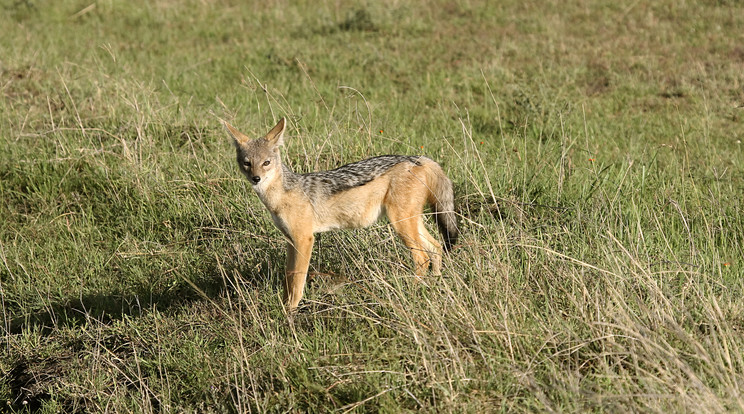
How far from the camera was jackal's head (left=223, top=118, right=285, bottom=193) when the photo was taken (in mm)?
5430

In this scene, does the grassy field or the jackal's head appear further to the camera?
the jackal's head

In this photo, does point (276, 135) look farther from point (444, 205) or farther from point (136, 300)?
point (136, 300)

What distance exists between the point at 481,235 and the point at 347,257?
38.9 inches

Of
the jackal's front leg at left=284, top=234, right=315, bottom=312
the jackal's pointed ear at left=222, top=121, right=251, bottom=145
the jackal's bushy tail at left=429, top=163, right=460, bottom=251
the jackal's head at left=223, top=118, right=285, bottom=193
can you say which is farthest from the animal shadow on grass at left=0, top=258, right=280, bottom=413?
the jackal's bushy tail at left=429, top=163, right=460, bottom=251

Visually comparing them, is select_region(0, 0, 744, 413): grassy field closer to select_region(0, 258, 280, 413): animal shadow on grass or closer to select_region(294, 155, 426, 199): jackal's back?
select_region(0, 258, 280, 413): animal shadow on grass

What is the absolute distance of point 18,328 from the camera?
231 inches

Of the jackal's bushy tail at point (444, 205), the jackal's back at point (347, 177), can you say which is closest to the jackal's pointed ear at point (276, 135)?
the jackal's back at point (347, 177)

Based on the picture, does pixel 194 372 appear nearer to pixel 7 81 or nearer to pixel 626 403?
pixel 626 403

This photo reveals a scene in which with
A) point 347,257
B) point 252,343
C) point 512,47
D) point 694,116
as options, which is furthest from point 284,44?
point 252,343

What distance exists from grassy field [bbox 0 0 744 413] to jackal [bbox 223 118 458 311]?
0.22 meters

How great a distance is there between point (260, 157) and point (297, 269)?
32.9 inches

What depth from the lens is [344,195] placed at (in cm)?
555

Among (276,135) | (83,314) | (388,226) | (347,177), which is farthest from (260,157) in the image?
(83,314)

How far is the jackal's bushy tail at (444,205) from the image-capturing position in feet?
18.2
